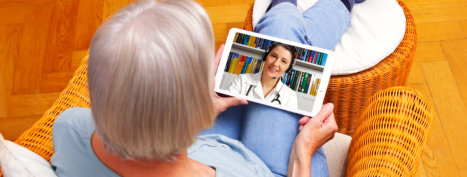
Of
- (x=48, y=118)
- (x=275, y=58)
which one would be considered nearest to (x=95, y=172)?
(x=48, y=118)

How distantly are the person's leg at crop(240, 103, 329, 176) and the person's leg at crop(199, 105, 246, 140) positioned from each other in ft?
0.13

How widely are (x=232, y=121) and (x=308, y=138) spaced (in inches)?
8.6

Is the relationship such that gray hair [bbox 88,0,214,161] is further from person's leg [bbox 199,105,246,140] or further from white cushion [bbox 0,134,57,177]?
person's leg [bbox 199,105,246,140]

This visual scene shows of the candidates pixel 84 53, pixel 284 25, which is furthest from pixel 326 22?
pixel 84 53

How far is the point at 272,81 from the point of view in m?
0.99

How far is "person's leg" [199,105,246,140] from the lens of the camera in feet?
3.29

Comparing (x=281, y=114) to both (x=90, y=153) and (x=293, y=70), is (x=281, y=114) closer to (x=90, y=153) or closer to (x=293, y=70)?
(x=293, y=70)

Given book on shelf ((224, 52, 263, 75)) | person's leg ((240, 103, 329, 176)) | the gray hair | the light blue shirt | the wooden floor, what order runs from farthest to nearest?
the wooden floor, book on shelf ((224, 52, 263, 75)), person's leg ((240, 103, 329, 176)), the light blue shirt, the gray hair

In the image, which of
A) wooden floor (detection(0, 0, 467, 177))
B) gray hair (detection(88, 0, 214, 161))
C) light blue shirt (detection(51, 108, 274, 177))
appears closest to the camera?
gray hair (detection(88, 0, 214, 161))

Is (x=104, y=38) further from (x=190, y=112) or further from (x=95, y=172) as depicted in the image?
(x=95, y=172)

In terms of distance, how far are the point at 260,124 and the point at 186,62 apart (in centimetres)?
50

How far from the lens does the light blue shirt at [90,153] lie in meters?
0.63

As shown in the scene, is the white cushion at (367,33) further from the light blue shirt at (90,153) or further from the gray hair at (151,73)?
the gray hair at (151,73)

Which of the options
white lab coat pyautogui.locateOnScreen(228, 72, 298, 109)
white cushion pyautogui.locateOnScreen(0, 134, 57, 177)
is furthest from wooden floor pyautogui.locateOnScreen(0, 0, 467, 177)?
white cushion pyautogui.locateOnScreen(0, 134, 57, 177)
